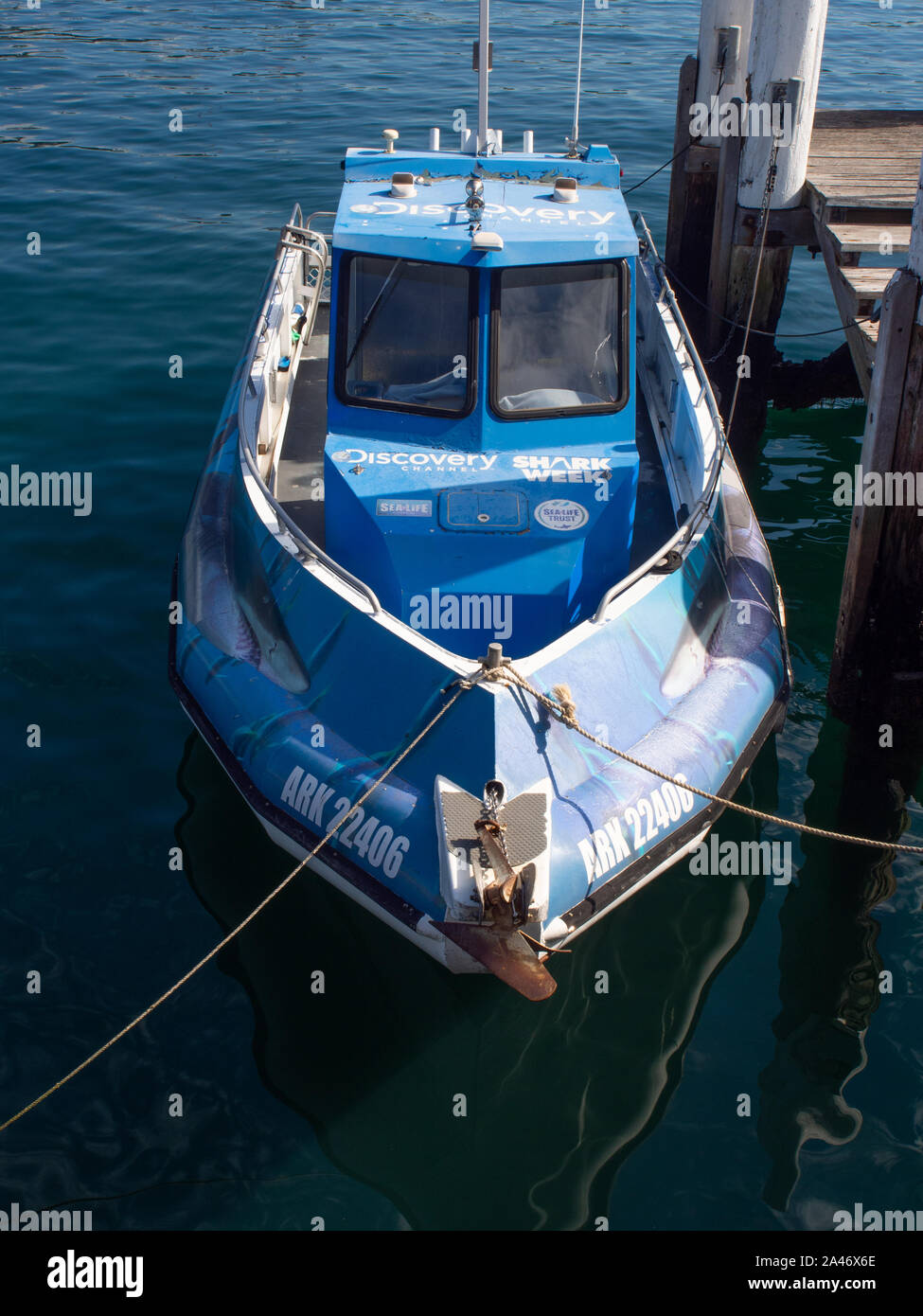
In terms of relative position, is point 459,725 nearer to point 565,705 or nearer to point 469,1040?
point 565,705

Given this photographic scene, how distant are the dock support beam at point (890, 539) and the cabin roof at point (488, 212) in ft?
4.82

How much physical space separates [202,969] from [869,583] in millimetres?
3867

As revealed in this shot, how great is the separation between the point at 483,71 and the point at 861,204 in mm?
2746

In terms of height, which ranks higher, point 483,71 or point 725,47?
point 725,47

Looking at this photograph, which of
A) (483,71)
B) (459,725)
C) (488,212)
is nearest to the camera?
(459,725)

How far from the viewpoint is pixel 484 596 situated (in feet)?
18.8

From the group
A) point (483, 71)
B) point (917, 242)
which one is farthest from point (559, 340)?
point (483, 71)

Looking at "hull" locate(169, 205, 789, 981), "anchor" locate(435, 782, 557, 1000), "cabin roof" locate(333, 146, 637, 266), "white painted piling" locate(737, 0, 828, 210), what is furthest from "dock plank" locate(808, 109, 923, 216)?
"anchor" locate(435, 782, 557, 1000)

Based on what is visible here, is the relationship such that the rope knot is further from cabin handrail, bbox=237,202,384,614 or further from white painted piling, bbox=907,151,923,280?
white painted piling, bbox=907,151,923,280

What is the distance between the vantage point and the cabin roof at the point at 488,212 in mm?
5969

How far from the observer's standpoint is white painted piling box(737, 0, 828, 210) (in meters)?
8.01

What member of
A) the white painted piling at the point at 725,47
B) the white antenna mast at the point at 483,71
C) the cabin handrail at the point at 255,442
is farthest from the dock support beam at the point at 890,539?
the white painted piling at the point at 725,47

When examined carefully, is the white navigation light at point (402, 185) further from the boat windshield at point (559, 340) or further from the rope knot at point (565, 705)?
the rope knot at point (565, 705)
